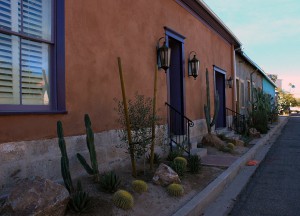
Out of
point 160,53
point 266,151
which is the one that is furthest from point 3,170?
point 266,151

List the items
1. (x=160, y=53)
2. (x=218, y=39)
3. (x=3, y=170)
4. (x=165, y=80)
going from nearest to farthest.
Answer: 1. (x=3, y=170)
2. (x=160, y=53)
3. (x=165, y=80)
4. (x=218, y=39)

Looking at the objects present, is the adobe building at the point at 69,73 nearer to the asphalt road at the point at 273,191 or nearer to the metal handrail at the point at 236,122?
the asphalt road at the point at 273,191

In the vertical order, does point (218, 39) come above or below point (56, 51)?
above

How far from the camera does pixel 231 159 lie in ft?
28.9

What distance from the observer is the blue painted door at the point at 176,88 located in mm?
9875

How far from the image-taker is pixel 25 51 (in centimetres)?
475

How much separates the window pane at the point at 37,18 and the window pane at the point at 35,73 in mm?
148

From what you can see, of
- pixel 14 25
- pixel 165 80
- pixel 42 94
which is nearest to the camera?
pixel 14 25

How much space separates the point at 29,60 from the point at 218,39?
10.5m

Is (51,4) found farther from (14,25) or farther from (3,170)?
(3,170)

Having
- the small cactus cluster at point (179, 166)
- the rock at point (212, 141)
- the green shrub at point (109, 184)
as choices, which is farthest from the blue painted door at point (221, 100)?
the green shrub at point (109, 184)

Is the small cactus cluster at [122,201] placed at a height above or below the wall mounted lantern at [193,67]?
below

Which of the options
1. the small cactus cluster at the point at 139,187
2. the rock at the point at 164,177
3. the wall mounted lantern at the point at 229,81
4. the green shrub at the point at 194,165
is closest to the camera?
the small cactus cluster at the point at 139,187

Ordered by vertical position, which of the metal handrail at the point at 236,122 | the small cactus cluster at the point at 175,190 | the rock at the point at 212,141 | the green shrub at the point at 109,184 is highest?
the metal handrail at the point at 236,122
